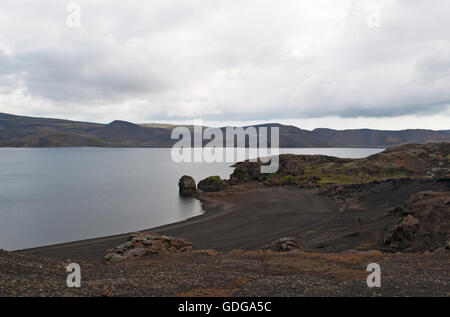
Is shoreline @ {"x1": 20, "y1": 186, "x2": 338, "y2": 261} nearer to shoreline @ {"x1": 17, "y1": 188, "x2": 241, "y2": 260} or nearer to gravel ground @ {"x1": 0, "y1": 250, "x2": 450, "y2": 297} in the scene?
shoreline @ {"x1": 17, "y1": 188, "x2": 241, "y2": 260}

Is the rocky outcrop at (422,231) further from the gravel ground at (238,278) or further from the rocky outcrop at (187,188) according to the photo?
the rocky outcrop at (187,188)

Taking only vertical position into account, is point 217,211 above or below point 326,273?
below

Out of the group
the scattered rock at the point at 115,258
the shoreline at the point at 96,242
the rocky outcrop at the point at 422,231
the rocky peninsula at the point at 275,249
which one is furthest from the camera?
the shoreline at the point at 96,242

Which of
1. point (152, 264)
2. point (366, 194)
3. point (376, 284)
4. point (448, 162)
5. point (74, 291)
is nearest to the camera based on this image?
point (74, 291)

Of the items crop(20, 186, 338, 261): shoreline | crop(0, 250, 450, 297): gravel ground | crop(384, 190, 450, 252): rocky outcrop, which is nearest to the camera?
crop(0, 250, 450, 297): gravel ground

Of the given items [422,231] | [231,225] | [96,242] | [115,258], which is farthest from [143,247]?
[422,231]

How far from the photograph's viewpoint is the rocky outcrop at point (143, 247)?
1034 inches

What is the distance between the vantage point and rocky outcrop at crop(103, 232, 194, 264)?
26.3m

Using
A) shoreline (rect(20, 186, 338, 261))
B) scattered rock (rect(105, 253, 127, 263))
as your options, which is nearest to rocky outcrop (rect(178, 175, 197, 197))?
shoreline (rect(20, 186, 338, 261))

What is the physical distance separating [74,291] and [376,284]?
1362cm

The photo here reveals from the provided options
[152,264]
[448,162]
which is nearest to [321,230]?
[152,264]

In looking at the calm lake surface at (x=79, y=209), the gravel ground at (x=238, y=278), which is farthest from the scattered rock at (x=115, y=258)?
the calm lake surface at (x=79, y=209)
